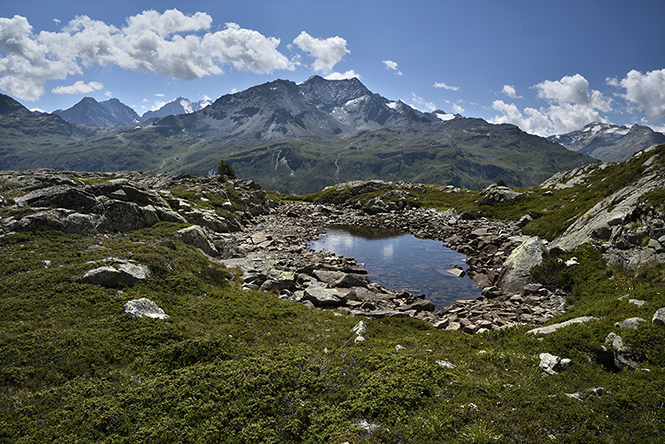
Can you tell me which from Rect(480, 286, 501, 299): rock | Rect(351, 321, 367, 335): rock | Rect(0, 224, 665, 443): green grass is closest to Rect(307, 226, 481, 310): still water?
Rect(480, 286, 501, 299): rock

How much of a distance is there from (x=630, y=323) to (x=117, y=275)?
31542mm

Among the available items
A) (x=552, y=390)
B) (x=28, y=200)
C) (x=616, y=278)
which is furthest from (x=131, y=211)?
(x=616, y=278)

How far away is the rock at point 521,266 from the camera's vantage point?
96.8 ft

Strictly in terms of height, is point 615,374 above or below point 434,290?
above

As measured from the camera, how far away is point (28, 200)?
31.4m

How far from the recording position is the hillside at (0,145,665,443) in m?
10.4

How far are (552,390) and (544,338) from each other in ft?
16.9

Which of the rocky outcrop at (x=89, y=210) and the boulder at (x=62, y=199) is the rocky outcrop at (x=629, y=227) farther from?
the boulder at (x=62, y=199)

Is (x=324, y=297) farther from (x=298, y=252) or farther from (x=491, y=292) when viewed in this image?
(x=298, y=252)

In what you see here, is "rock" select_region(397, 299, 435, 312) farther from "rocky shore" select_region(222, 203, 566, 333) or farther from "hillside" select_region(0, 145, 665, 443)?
"hillside" select_region(0, 145, 665, 443)

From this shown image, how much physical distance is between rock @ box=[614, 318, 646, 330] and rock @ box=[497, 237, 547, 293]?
1377 cm

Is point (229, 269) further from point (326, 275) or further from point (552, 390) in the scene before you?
point (552, 390)

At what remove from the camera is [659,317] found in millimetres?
14555

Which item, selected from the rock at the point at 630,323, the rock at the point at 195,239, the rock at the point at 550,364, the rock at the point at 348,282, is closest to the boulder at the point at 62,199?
the rock at the point at 195,239
